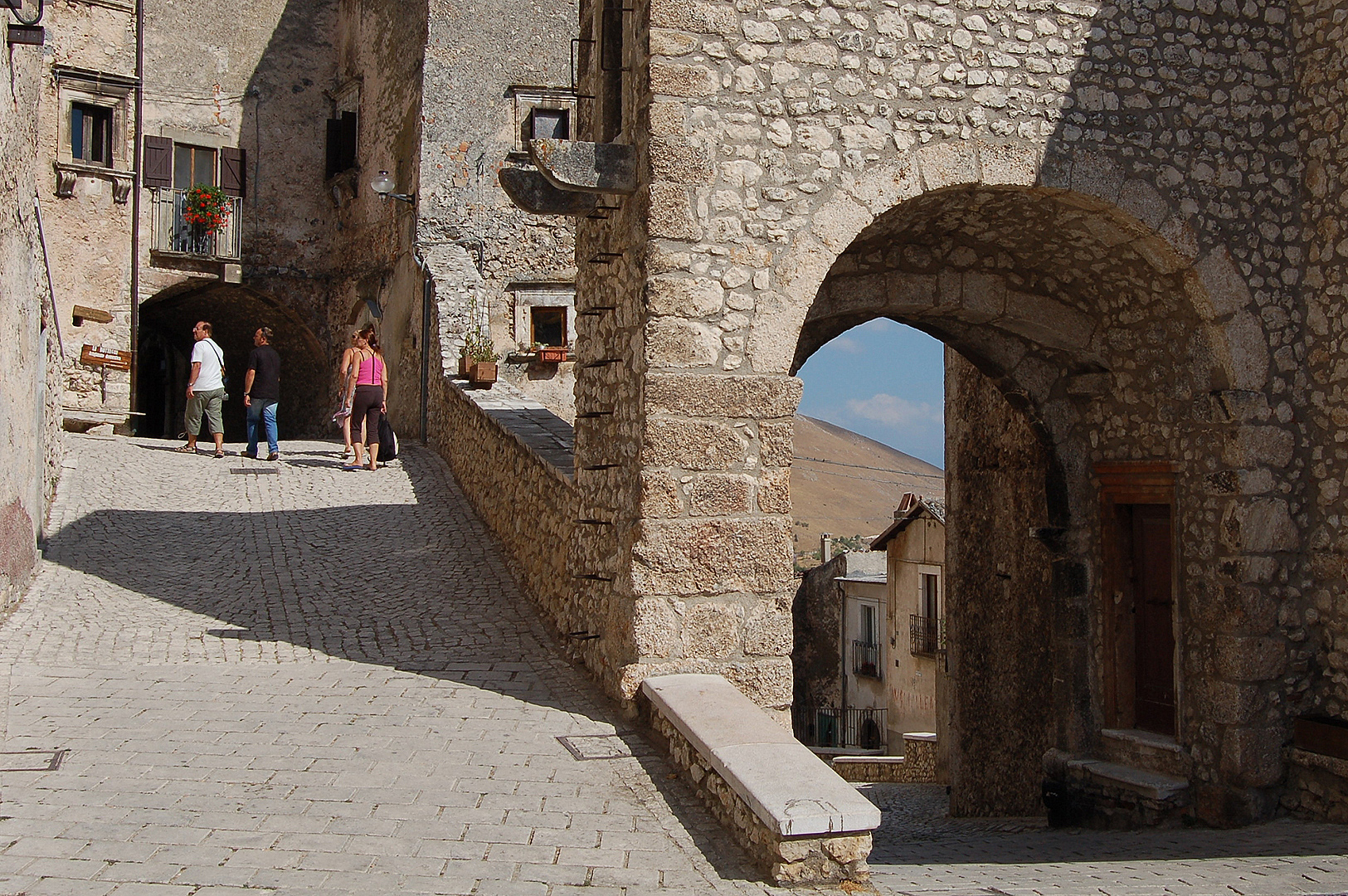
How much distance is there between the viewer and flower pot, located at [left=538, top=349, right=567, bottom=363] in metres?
14.4

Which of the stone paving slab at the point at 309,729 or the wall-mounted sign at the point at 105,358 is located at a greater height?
the wall-mounted sign at the point at 105,358

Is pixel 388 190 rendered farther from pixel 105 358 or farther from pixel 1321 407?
pixel 1321 407

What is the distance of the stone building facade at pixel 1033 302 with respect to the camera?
5695 millimetres

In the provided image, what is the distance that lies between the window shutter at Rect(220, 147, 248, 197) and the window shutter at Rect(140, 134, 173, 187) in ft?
2.38

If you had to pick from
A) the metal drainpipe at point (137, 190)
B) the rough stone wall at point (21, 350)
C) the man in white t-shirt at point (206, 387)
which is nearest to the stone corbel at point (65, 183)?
the metal drainpipe at point (137, 190)

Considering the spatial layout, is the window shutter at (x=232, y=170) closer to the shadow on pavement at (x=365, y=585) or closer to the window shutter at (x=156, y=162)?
the window shutter at (x=156, y=162)

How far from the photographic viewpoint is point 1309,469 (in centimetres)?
687

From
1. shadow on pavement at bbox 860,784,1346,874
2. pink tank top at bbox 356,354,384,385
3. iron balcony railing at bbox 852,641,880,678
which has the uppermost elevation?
pink tank top at bbox 356,354,384,385

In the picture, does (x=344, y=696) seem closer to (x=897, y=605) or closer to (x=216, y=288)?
(x=216, y=288)

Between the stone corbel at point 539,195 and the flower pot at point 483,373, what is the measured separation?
19.4 ft

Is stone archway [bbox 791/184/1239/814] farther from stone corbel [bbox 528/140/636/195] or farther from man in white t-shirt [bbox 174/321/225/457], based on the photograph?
man in white t-shirt [bbox 174/321/225/457]

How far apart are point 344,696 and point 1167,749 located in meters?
5.10

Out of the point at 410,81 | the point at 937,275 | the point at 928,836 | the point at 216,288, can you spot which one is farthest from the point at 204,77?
the point at 928,836

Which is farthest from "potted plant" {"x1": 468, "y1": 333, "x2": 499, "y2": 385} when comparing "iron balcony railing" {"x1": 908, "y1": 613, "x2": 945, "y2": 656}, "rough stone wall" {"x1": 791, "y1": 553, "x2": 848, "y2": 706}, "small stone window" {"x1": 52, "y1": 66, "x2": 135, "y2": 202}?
"rough stone wall" {"x1": 791, "y1": 553, "x2": 848, "y2": 706}
